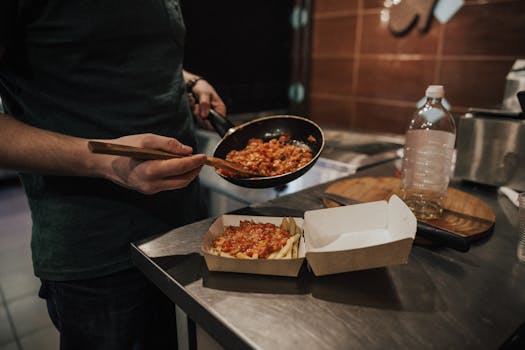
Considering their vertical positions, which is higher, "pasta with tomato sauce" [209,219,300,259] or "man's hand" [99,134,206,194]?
"man's hand" [99,134,206,194]

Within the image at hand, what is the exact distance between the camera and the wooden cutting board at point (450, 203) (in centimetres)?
100

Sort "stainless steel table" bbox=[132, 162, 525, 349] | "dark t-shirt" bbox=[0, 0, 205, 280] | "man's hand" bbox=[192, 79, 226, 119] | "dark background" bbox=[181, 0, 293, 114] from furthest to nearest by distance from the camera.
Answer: "dark background" bbox=[181, 0, 293, 114] < "man's hand" bbox=[192, 79, 226, 119] < "dark t-shirt" bbox=[0, 0, 205, 280] < "stainless steel table" bbox=[132, 162, 525, 349]

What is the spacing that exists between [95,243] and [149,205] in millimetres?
167

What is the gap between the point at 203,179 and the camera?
97.3 inches

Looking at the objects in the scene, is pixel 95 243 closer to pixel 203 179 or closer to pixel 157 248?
pixel 157 248

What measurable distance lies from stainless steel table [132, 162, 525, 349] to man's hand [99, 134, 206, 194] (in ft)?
0.62

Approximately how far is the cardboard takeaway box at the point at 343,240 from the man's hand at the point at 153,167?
0.48 feet

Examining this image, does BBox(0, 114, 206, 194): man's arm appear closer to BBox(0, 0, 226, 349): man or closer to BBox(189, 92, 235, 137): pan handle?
BBox(0, 0, 226, 349): man

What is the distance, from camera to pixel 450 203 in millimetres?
1166

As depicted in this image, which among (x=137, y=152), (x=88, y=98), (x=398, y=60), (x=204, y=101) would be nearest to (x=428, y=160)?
(x=204, y=101)

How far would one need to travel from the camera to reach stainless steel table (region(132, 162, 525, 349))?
24.5 inches

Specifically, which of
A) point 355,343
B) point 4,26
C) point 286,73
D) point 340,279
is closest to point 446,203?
point 340,279

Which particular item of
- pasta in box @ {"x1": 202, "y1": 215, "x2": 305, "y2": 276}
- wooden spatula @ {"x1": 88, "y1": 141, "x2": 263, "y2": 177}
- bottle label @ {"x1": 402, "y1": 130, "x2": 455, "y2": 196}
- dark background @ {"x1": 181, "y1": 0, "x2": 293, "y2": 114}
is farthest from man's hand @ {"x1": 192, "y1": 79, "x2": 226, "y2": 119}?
dark background @ {"x1": 181, "y1": 0, "x2": 293, "y2": 114}

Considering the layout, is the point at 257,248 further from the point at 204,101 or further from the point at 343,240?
the point at 204,101
